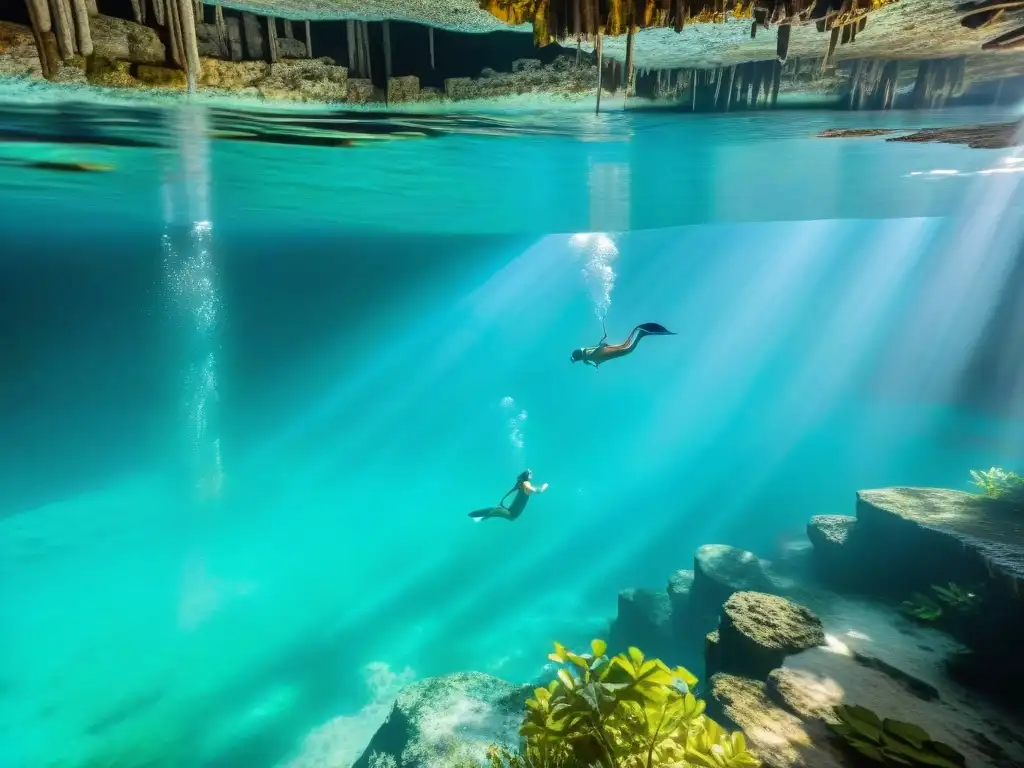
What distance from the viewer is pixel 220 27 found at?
14.6ft

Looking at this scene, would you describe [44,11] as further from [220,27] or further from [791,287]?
[791,287]

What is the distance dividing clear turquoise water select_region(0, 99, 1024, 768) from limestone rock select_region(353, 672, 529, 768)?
409 centimetres

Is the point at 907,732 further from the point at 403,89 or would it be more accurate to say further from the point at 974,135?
the point at 974,135

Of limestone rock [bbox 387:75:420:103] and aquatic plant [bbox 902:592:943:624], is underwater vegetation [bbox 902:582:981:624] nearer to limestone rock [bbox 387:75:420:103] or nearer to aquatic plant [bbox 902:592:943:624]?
aquatic plant [bbox 902:592:943:624]

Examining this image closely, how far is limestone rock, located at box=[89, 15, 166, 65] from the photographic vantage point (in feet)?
12.8

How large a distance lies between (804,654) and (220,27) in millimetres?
9447

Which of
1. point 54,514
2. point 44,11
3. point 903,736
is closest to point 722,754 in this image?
point 903,736

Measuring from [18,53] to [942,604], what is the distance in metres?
14.1

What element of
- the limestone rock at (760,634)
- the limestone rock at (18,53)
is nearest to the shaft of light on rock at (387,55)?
the limestone rock at (18,53)

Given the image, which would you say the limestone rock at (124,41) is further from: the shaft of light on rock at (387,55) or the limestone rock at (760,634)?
the limestone rock at (760,634)

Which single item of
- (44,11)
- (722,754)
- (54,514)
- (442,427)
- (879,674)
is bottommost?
(442,427)

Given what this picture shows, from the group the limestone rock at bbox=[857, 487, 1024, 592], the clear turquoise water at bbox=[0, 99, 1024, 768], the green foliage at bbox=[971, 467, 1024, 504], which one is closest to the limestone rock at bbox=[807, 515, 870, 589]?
the limestone rock at bbox=[857, 487, 1024, 592]

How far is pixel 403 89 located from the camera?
18.5 ft

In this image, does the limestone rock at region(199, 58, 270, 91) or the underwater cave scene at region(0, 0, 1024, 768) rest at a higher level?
the limestone rock at region(199, 58, 270, 91)
